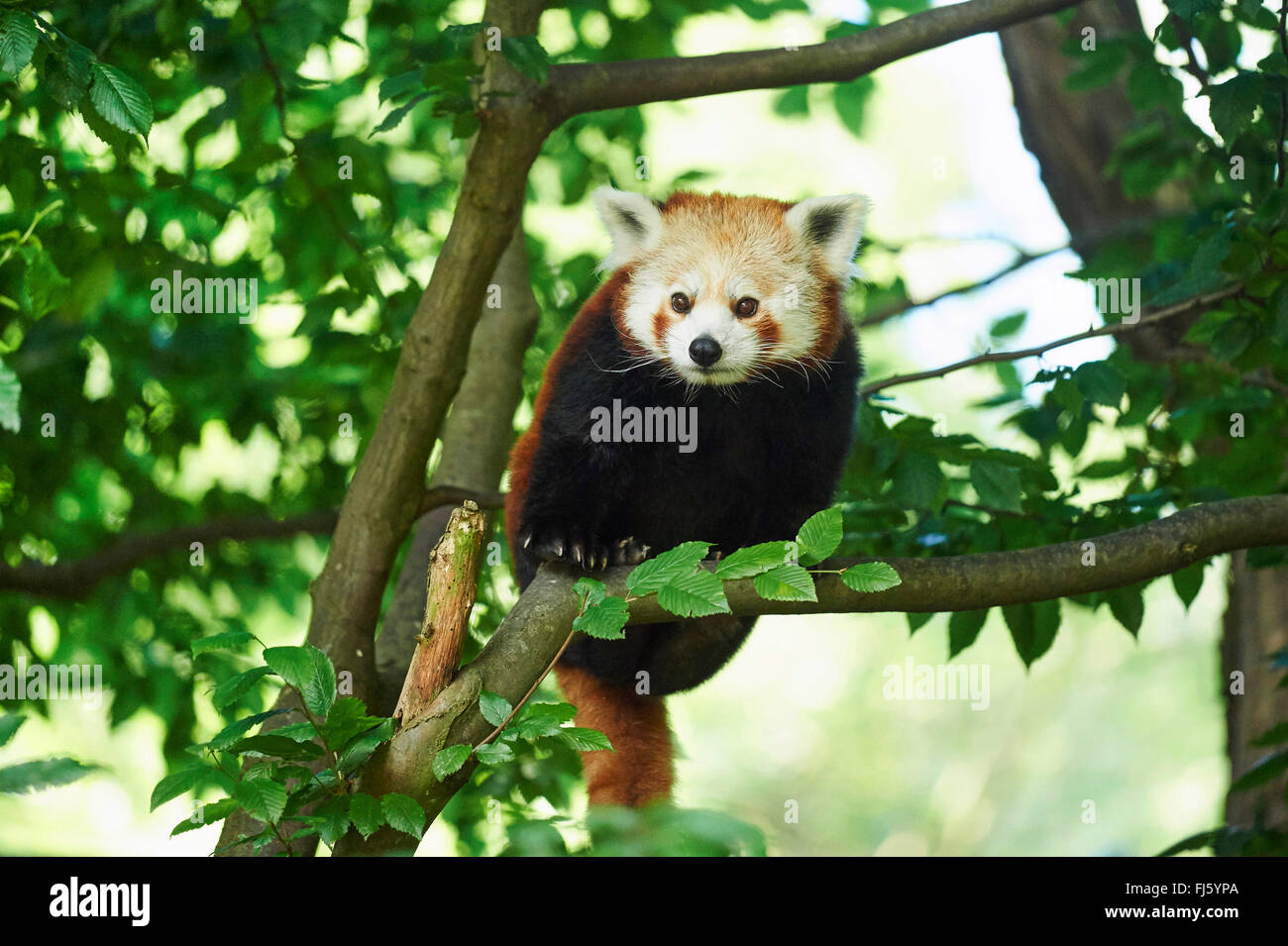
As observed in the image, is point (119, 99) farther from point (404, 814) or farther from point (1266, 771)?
point (1266, 771)

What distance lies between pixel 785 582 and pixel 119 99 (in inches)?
75.6

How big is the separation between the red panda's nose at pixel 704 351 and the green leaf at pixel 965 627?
1139mm

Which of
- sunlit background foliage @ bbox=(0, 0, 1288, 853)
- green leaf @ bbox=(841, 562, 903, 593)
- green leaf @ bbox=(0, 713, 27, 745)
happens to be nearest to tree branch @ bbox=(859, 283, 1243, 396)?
sunlit background foliage @ bbox=(0, 0, 1288, 853)

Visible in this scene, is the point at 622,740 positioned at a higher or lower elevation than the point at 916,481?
lower

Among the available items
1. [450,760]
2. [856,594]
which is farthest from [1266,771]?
[450,760]

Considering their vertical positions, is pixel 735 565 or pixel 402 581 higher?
pixel 402 581

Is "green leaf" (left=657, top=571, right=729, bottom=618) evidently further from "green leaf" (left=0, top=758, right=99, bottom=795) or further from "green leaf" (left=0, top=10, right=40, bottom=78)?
"green leaf" (left=0, top=10, right=40, bottom=78)

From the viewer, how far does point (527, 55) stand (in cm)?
303

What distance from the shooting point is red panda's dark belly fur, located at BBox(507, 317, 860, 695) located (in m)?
3.41

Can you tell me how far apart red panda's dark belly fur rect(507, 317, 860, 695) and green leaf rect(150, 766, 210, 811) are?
1.39m
